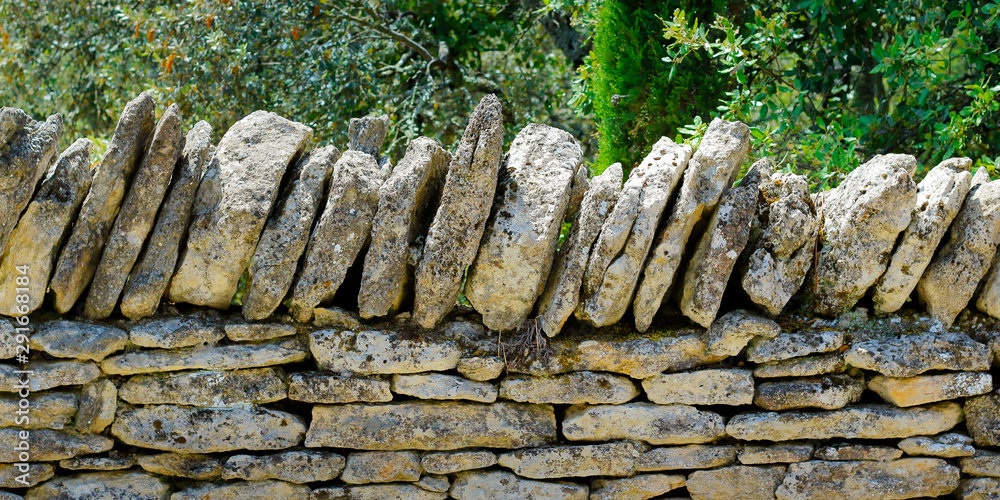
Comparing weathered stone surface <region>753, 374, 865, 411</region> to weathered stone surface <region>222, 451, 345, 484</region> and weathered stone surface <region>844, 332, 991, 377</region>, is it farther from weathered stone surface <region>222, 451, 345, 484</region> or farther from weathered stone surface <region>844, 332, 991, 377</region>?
weathered stone surface <region>222, 451, 345, 484</region>

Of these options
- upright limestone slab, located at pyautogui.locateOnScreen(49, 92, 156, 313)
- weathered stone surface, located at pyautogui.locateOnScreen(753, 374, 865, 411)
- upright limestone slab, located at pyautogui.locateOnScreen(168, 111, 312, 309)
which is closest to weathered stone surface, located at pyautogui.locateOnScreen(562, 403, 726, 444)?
weathered stone surface, located at pyautogui.locateOnScreen(753, 374, 865, 411)

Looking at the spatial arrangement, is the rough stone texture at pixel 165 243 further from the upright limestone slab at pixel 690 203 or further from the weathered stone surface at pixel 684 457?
the weathered stone surface at pixel 684 457

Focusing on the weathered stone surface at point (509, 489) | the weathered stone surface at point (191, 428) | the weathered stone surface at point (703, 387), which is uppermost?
the weathered stone surface at point (703, 387)

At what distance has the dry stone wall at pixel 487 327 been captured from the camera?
3.39 meters

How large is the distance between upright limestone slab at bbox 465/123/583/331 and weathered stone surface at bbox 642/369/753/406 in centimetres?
67

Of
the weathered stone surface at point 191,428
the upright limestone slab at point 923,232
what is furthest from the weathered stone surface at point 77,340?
the upright limestone slab at point 923,232

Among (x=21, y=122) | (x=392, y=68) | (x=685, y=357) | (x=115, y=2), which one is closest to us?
(x=21, y=122)

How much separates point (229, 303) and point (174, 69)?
13.7 ft

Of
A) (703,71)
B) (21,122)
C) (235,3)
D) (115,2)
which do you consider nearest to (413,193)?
(21,122)

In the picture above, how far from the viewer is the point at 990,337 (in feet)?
11.7

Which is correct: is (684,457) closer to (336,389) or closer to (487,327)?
(487,327)

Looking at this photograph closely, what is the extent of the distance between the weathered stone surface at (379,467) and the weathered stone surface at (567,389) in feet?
1.68

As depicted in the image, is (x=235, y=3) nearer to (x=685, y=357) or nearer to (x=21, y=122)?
(x=21, y=122)

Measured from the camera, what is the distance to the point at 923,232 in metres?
3.42
